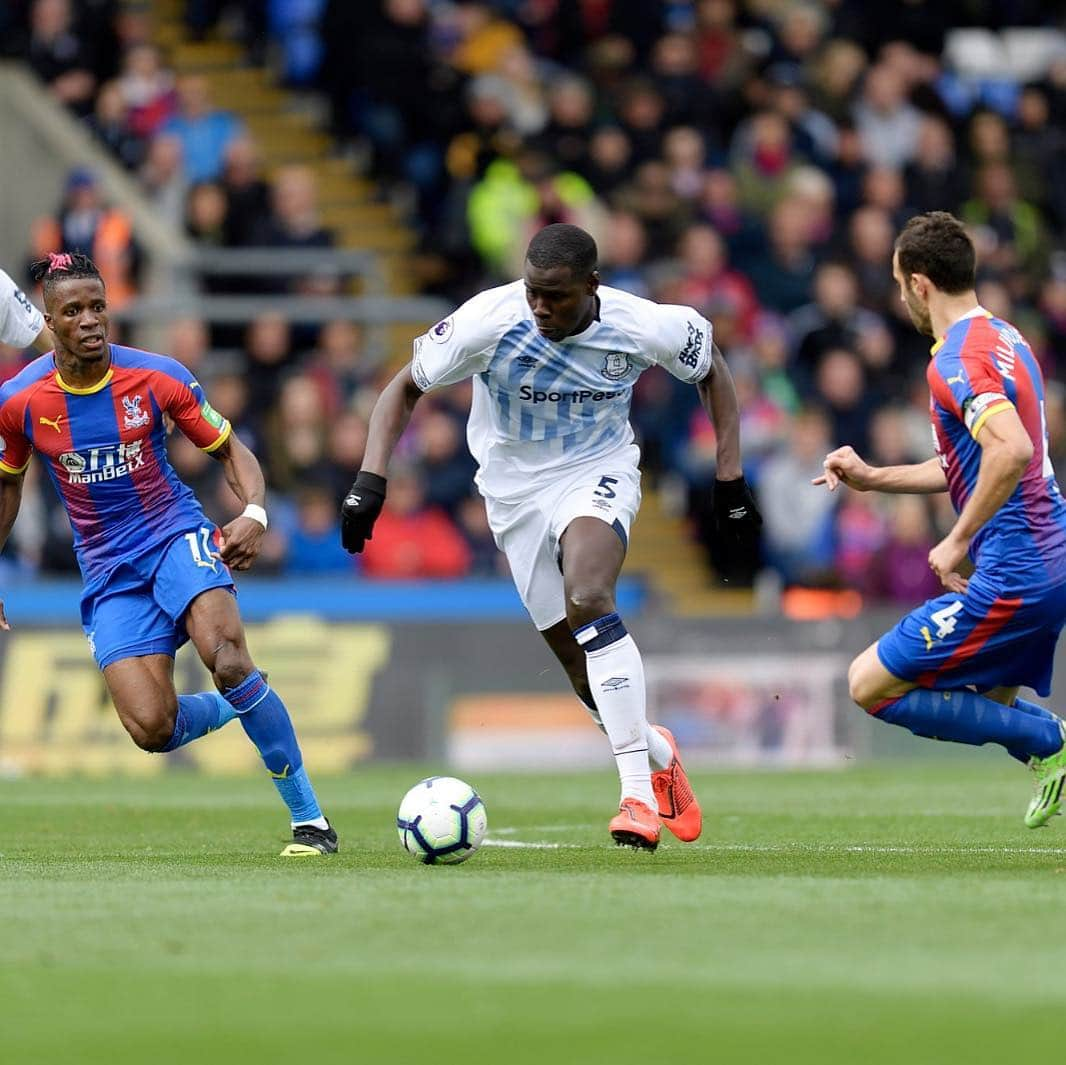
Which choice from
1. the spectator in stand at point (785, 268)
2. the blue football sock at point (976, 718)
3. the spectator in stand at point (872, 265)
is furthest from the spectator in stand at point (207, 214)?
the blue football sock at point (976, 718)

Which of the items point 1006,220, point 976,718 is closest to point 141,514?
point 976,718

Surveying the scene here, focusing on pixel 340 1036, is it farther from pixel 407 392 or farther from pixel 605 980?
pixel 407 392

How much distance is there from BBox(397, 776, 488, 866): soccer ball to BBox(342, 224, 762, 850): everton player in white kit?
1.86 feet

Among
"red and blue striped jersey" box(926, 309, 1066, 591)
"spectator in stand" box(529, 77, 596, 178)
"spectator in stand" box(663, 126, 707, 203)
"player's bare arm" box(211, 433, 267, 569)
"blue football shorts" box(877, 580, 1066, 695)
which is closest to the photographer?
"red and blue striped jersey" box(926, 309, 1066, 591)

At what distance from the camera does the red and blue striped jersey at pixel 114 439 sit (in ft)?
31.0

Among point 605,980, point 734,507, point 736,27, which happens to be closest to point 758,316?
point 736,27

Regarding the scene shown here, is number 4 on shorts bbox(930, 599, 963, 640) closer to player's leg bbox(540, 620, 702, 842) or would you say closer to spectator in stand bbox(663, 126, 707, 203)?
player's leg bbox(540, 620, 702, 842)

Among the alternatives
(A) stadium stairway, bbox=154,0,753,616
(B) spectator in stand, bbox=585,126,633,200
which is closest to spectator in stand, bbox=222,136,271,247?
(A) stadium stairway, bbox=154,0,753,616

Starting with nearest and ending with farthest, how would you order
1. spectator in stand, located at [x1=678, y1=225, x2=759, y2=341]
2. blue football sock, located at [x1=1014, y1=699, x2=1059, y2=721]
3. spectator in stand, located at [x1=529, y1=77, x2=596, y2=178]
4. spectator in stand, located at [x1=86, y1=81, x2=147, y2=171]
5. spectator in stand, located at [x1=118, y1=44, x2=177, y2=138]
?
blue football sock, located at [x1=1014, y1=699, x2=1059, y2=721] → spectator in stand, located at [x1=118, y1=44, x2=177, y2=138] → spectator in stand, located at [x1=86, y1=81, x2=147, y2=171] → spectator in stand, located at [x1=678, y1=225, x2=759, y2=341] → spectator in stand, located at [x1=529, y1=77, x2=596, y2=178]

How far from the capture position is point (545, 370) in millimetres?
9383

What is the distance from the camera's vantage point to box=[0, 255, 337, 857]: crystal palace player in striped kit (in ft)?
30.6

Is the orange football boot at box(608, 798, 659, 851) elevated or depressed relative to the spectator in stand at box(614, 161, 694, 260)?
depressed

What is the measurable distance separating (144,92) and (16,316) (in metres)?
9.67

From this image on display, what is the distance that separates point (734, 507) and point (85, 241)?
9.36 metres
